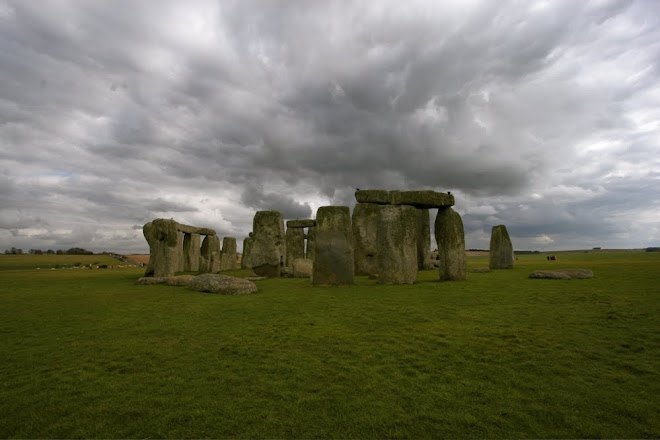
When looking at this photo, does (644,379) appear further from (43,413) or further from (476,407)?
(43,413)

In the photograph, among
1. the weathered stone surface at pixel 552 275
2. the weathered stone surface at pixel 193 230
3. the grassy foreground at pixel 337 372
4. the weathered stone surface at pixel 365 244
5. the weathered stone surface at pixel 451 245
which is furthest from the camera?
the weathered stone surface at pixel 193 230

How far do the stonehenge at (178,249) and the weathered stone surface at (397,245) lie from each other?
878 centimetres

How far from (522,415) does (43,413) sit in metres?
4.04

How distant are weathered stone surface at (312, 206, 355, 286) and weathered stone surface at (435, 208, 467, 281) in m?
3.44

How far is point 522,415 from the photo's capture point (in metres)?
2.89

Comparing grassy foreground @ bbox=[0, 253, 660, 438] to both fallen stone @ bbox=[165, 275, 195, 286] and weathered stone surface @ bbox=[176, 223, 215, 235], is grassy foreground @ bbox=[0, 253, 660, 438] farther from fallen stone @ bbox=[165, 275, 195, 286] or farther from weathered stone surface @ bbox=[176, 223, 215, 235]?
weathered stone surface @ bbox=[176, 223, 215, 235]

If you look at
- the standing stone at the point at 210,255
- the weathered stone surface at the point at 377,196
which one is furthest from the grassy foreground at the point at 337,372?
the standing stone at the point at 210,255

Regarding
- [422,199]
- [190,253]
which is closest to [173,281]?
[422,199]

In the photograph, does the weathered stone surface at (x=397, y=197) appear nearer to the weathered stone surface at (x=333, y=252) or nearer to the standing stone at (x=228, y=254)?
the weathered stone surface at (x=333, y=252)

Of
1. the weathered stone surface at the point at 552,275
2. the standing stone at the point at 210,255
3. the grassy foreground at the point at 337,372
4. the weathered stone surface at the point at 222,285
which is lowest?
the grassy foreground at the point at 337,372

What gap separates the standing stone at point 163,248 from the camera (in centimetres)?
1462

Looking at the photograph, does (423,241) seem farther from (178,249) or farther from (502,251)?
A: (178,249)

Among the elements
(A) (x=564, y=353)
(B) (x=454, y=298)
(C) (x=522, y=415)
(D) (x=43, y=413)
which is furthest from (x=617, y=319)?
(D) (x=43, y=413)

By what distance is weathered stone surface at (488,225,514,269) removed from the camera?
1883cm
